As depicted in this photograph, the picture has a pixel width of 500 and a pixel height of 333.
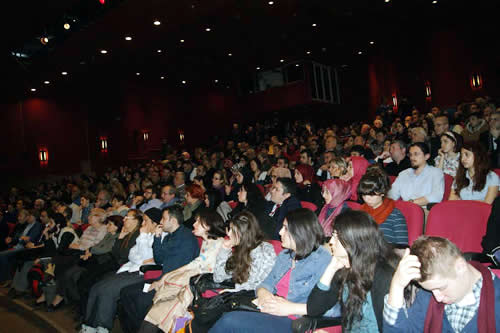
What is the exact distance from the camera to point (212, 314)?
244cm

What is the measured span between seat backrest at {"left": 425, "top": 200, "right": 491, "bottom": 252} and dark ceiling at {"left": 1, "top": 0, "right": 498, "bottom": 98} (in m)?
5.73

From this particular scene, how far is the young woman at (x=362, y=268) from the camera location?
171cm

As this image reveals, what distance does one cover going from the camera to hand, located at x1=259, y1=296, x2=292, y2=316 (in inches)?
84.6

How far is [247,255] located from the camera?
272 centimetres

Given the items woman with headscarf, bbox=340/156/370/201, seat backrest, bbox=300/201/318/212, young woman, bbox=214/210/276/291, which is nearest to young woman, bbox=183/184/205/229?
seat backrest, bbox=300/201/318/212

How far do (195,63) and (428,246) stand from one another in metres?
12.9

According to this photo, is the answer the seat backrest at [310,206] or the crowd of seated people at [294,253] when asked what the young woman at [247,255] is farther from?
the seat backrest at [310,206]

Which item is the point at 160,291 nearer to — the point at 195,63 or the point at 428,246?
the point at 428,246

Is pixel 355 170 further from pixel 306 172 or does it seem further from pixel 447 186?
pixel 306 172

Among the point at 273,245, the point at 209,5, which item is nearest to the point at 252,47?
the point at 209,5

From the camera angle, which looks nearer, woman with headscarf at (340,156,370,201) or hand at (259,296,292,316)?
hand at (259,296,292,316)

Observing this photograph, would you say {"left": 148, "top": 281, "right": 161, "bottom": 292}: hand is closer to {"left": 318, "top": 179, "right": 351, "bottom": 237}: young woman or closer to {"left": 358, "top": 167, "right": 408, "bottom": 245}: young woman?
{"left": 318, "top": 179, "right": 351, "bottom": 237}: young woman

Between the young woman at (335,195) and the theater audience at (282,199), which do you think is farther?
the theater audience at (282,199)

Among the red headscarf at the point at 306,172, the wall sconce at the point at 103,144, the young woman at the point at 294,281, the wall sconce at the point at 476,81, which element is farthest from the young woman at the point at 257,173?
the wall sconce at the point at 476,81
